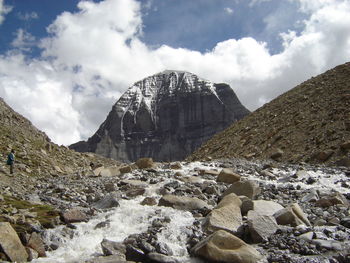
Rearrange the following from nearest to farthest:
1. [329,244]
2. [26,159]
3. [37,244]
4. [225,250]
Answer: [225,250], [329,244], [37,244], [26,159]

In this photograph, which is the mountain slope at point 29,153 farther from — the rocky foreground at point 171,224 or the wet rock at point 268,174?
the wet rock at point 268,174

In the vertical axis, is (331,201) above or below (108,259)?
above

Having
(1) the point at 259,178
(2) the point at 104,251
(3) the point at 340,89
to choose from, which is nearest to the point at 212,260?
(2) the point at 104,251

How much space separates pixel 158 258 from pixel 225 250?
245cm

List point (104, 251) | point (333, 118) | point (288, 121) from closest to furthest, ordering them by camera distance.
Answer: point (104, 251) → point (333, 118) → point (288, 121)

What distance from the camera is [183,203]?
20078mm

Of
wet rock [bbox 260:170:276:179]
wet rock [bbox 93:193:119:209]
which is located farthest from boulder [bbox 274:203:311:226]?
wet rock [bbox 260:170:276:179]

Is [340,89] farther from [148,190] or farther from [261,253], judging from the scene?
[261,253]

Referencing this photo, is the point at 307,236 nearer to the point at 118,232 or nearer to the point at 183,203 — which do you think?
the point at 183,203

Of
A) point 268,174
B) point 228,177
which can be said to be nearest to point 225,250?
point 228,177

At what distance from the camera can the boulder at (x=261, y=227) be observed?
15.3 meters

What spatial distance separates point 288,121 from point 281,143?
6599mm

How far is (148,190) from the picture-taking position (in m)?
24.4

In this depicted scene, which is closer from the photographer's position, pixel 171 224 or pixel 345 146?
pixel 171 224
